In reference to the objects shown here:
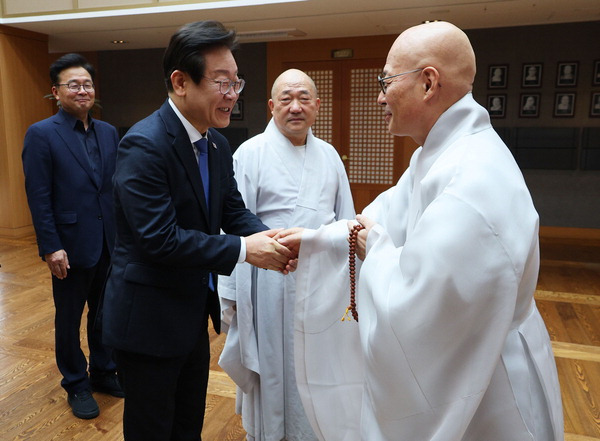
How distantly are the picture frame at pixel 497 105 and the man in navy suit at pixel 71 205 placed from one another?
222 inches

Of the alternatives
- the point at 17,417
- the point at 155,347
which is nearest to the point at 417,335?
the point at 155,347

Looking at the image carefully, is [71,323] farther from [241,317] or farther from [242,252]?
[242,252]

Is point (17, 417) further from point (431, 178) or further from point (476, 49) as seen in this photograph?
point (476, 49)

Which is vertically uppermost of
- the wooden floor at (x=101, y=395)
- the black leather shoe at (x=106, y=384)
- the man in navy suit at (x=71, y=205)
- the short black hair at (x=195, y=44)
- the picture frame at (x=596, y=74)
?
the picture frame at (x=596, y=74)

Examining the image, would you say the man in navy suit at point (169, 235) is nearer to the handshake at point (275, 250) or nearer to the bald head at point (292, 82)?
the handshake at point (275, 250)

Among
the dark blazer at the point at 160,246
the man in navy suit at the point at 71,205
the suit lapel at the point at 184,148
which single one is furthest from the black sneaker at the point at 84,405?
the suit lapel at the point at 184,148

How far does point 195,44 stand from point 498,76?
20.6ft

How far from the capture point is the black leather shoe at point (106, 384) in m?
2.79

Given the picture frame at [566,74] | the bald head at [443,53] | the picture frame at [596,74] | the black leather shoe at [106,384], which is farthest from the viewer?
the picture frame at [566,74]

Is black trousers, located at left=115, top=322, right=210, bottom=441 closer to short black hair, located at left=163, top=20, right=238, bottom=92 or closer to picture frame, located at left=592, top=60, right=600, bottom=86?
short black hair, located at left=163, top=20, right=238, bottom=92

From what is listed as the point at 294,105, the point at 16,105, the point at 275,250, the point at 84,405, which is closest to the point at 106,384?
the point at 84,405

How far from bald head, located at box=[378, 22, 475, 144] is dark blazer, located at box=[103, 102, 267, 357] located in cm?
65

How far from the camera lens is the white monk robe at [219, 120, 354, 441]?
2.26 meters

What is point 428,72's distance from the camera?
1.20 meters
